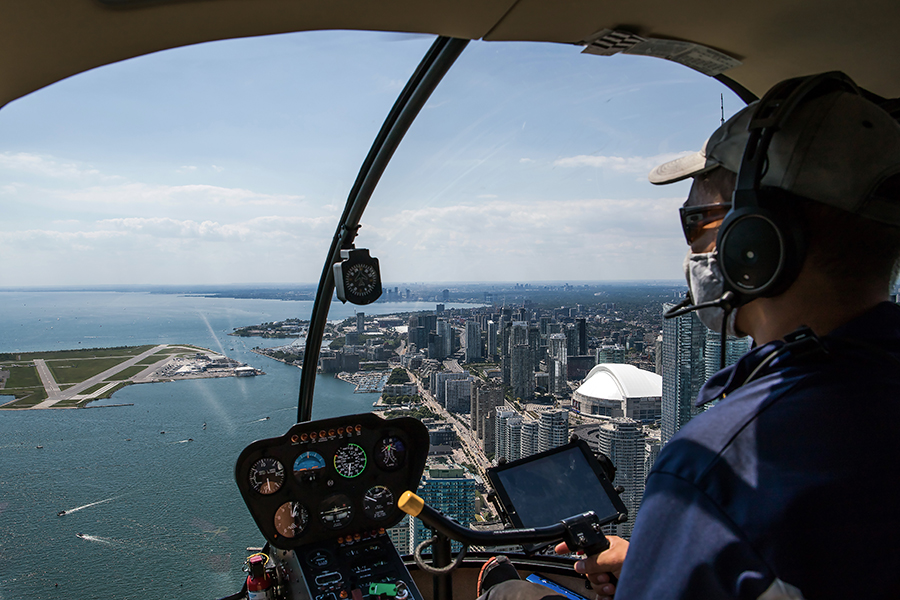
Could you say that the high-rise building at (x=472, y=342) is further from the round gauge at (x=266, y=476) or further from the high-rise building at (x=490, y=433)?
the round gauge at (x=266, y=476)

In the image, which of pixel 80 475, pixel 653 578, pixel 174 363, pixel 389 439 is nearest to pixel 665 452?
pixel 653 578

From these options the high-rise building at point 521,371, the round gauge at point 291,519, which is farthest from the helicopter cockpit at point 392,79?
the high-rise building at point 521,371

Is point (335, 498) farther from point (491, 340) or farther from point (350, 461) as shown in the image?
point (491, 340)

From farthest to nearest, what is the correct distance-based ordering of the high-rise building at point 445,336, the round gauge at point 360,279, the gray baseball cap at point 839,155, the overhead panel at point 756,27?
the high-rise building at point 445,336 < the round gauge at point 360,279 < the overhead panel at point 756,27 < the gray baseball cap at point 839,155

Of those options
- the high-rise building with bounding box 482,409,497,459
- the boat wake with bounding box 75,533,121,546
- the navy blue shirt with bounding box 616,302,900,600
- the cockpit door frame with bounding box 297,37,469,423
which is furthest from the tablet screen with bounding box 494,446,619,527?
the boat wake with bounding box 75,533,121,546

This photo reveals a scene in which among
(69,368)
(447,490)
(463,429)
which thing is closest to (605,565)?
(447,490)

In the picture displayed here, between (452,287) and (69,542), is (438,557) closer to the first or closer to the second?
(452,287)

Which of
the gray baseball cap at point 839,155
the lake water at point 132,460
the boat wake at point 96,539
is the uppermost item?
the gray baseball cap at point 839,155
